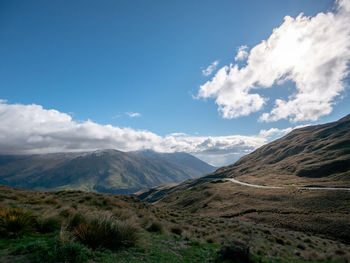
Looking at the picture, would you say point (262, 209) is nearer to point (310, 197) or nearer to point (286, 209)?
point (286, 209)

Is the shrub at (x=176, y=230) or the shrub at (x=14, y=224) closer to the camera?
the shrub at (x=14, y=224)

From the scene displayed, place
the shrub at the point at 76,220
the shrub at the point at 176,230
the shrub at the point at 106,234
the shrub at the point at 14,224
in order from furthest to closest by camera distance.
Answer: the shrub at the point at 176,230, the shrub at the point at 76,220, the shrub at the point at 14,224, the shrub at the point at 106,234

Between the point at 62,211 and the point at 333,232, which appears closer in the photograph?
the point at 62,211

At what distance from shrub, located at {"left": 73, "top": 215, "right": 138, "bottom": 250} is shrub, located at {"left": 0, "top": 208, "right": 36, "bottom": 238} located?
231cm

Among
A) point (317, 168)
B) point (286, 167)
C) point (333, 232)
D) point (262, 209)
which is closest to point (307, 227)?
point (333, 232)

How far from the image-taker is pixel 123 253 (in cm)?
695

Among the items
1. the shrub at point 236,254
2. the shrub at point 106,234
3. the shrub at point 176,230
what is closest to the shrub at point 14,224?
the shrub at point 106,234

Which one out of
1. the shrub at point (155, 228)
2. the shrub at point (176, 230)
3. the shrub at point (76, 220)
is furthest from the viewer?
the shrub at point (176, 230)

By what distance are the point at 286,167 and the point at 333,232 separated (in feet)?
381

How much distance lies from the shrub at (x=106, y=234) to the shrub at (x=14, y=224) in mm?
2313

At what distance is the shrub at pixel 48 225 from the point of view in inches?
335

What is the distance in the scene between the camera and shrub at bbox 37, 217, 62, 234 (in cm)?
852

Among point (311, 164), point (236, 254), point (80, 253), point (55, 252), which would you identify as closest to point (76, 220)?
point (55, 252)

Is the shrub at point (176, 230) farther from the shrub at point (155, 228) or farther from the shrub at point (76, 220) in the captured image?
the shrub at point (76, 220)
